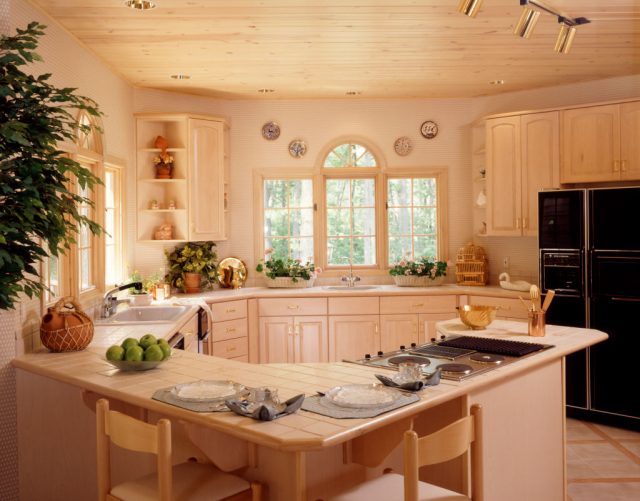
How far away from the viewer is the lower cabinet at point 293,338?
5.96 meters

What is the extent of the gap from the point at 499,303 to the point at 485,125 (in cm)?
164

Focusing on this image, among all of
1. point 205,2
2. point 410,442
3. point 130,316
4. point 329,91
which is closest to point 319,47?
point 205,2

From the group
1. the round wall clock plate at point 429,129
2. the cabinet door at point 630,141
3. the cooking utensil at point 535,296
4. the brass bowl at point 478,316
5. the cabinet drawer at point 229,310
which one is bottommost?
the cabinet drawer at point 229,310

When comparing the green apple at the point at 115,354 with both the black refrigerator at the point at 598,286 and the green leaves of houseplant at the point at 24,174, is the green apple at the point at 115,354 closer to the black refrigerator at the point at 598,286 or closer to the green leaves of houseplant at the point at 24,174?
the green leaves of houseplant at the point at 24,174

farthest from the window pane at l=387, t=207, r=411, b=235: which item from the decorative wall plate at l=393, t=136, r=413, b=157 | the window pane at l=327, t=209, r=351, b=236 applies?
the decorative wall plate at l=393, t=136, r=413, b=157

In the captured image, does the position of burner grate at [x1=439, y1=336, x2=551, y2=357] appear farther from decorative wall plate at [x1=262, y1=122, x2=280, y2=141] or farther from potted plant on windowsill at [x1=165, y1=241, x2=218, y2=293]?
decorative wall plate at [x1=262, y1=122, x2=280, y2=141]

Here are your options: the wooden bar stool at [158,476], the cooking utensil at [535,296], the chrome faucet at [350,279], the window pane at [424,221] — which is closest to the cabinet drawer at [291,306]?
the chrome faucet at [350,279]

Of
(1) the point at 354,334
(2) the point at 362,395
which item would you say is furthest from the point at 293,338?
(2) the point at 362,395

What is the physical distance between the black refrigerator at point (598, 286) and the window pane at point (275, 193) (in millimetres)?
2497

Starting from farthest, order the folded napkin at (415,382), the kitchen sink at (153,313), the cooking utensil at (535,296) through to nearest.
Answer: the kitchen sink at (153,313)
the cooking utensil at (535,296)
the folded napkin at (415,382)

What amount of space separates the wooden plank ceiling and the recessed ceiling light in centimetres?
4

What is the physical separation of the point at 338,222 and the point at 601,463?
3.30 metres

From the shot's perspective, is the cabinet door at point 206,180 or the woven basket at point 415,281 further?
the woven basket at point 415,281

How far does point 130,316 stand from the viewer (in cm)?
480
